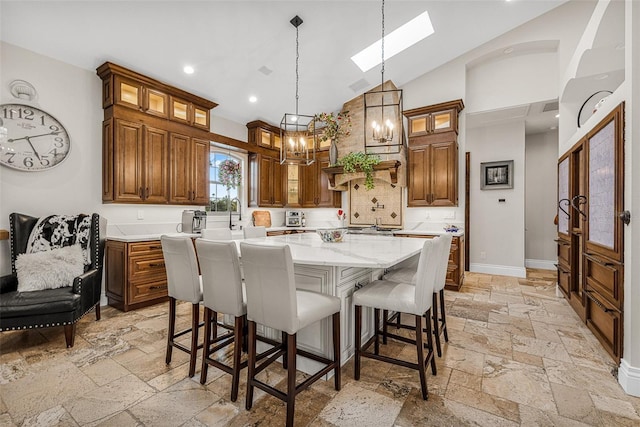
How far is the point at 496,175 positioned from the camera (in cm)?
548

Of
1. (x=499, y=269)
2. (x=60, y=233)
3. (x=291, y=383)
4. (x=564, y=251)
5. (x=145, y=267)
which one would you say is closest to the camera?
(x=291, y=383)

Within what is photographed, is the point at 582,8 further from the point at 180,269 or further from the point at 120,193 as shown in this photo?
the point at 120,193

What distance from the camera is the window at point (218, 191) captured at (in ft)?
16.8

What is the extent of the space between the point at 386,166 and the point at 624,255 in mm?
3220

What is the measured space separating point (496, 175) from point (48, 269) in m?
6.50

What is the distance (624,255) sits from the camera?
Result: 1984 millimetres

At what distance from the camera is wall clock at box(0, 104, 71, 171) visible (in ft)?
9.66

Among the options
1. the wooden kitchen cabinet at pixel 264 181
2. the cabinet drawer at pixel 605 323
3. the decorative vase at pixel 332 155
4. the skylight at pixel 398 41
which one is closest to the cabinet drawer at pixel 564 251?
the cabinet drawer at pixel 605 323

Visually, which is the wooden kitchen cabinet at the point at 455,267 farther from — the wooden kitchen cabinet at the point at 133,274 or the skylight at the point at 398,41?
the wooden kitchen cabinet at the point at 133,274

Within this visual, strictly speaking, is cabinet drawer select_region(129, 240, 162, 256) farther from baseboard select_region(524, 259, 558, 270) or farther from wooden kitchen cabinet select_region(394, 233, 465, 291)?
baseboard select_region(524, 259, 558, 270)

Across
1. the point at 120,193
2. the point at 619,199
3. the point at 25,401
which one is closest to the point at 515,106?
the point at 619,199

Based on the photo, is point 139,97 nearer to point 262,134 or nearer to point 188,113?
point 188,113

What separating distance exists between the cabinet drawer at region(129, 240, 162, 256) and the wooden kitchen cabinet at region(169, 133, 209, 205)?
73 centimetres

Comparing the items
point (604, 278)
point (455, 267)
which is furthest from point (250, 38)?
A: point (604, 278)
